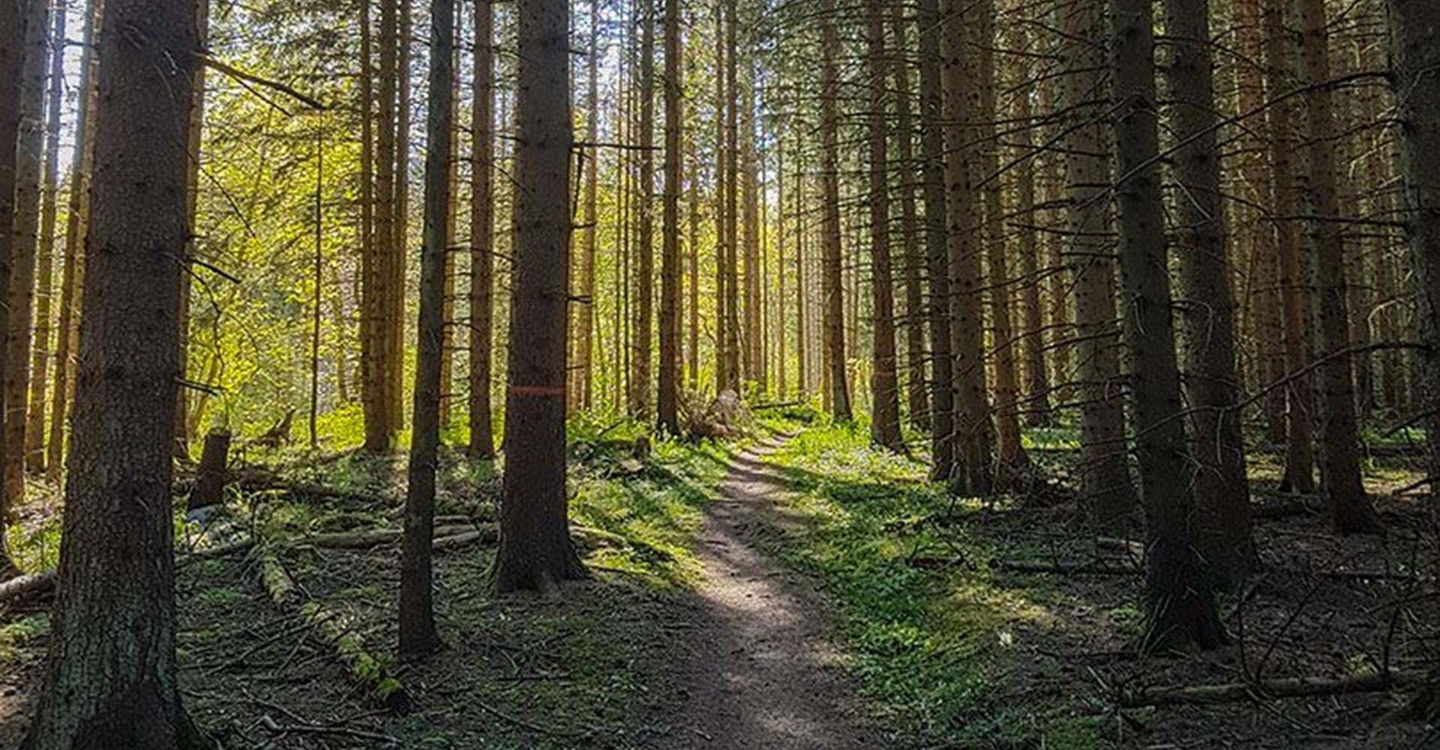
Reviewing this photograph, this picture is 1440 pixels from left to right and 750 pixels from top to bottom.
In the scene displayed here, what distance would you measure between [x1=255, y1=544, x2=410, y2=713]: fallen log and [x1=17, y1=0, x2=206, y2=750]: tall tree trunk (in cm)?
126

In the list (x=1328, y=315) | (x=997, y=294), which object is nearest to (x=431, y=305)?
(x=1328, y=315)

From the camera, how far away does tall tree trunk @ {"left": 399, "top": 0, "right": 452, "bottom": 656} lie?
563 centimetres

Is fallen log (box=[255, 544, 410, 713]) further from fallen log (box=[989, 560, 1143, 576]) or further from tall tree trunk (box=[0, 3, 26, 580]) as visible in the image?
fallen log (box=[989, 560, 1143, 576])

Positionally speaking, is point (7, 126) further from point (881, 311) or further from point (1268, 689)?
point (881, 311)

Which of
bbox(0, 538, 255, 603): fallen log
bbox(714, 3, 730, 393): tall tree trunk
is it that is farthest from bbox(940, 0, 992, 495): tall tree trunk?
bbox(714, 3, 730, 393): tall tree trunk

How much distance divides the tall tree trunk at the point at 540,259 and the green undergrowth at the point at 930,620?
105 inches

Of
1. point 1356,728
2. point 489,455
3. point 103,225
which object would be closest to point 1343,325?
point 1356,728

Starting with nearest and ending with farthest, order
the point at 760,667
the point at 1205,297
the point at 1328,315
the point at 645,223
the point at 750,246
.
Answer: the point at 1205,297 < the point at 760,667 < the point at 1328,315 < the point at 645,223 < the point at 750,246

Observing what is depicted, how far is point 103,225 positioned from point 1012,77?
18.3 metres

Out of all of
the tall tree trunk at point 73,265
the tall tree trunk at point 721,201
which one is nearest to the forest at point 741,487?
the tall tree trunk at point 73,265

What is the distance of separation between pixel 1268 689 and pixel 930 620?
2.79m

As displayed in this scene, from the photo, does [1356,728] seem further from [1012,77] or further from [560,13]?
[1012,77]

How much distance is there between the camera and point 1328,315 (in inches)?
336

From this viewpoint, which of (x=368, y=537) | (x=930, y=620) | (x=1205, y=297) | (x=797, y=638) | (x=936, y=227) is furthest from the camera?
(x=936, y=227)
